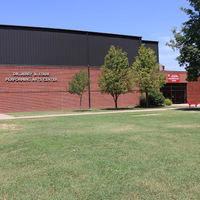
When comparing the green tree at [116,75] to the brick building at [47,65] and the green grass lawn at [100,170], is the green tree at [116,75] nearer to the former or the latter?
the brick building at [47,65]

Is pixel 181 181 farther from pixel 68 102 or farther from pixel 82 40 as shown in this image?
pixel 82 40

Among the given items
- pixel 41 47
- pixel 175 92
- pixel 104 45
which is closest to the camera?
pixel 41 47

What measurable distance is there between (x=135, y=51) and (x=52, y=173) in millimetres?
37125

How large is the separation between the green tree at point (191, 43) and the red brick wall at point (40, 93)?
11.6 meters

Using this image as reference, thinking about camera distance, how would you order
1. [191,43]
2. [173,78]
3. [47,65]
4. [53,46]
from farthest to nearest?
[173,78] → [53,46] → [47,65] → [191,43]

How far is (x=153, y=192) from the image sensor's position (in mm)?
3930

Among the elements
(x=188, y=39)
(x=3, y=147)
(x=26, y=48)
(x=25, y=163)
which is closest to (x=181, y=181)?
(x=25, y=163)

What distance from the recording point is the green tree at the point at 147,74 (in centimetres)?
3316

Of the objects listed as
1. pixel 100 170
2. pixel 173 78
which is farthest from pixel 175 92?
pixel 100 170

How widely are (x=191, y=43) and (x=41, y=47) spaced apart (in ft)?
64.3

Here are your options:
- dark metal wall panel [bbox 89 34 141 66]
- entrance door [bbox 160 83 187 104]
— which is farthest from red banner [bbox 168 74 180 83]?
dark metal wall panel [bbox 89 34 141 66]

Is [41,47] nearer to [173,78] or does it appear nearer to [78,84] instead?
[78,84]

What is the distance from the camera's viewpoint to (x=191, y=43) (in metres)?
26.5

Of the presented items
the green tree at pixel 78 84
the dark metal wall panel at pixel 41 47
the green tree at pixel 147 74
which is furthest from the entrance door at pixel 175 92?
the green tree at pixel 78 84
